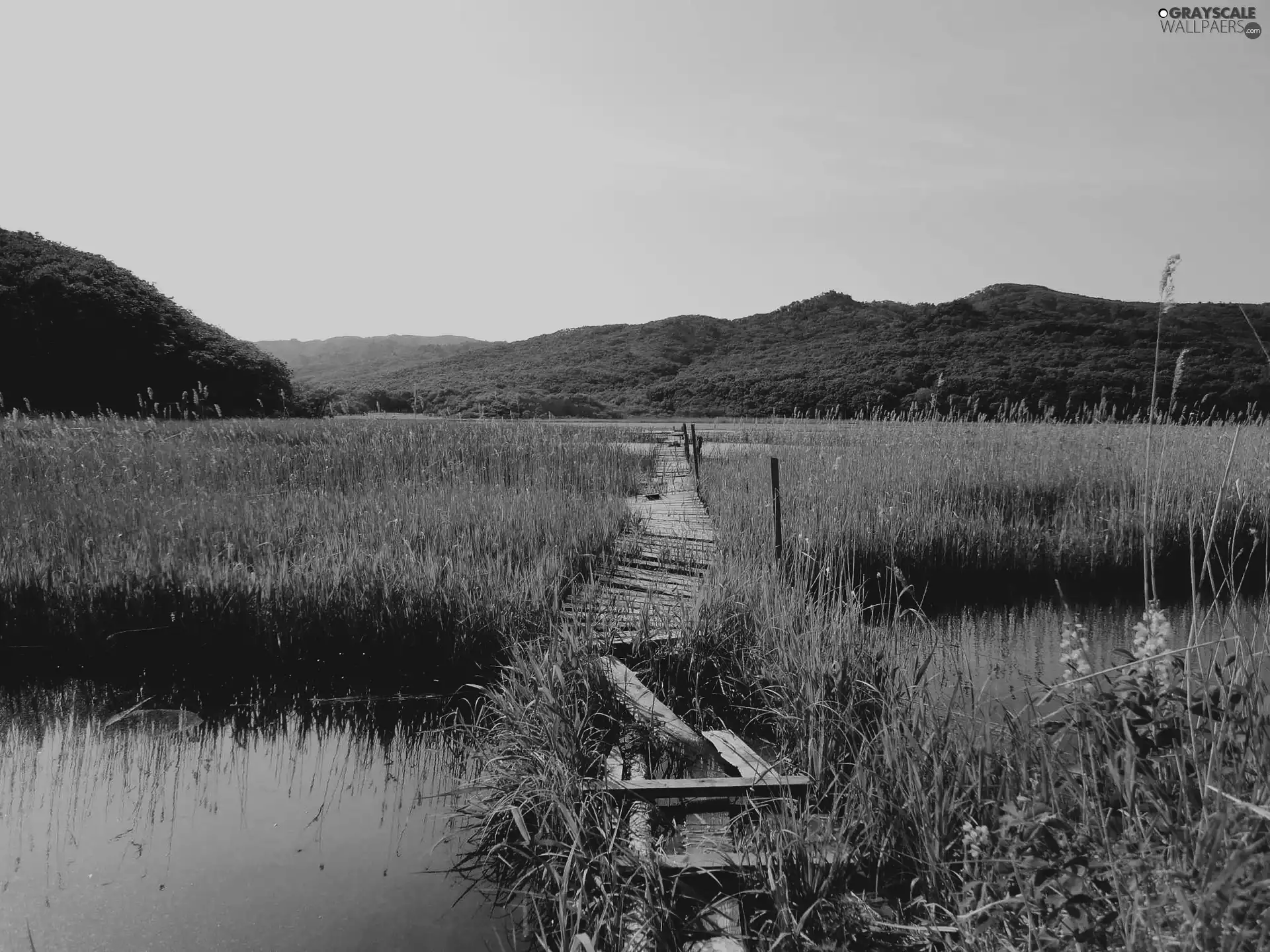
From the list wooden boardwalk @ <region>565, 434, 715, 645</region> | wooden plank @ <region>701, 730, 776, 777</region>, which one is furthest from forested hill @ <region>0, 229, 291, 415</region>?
wooden plank @ <region>701, 730, 776, 777</region>

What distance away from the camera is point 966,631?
6.07m

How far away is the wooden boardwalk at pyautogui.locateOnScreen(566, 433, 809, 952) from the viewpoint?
7.95ft

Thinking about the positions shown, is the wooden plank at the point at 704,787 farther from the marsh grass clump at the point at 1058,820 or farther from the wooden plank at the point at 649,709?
the wooden plank at the point at 649,709

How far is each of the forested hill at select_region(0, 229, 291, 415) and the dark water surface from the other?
15.7m

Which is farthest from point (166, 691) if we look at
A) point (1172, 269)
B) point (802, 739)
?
point (1172, 269)

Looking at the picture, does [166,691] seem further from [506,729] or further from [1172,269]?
[1172,269]

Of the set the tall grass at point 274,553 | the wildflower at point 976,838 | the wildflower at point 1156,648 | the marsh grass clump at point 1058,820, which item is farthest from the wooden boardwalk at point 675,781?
the wildflower at point 1156,648

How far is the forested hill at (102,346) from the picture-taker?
18.8 meters

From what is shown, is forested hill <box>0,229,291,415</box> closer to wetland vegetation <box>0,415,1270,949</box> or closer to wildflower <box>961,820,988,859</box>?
wetland vegetation <box>0,415,1270,949</box>

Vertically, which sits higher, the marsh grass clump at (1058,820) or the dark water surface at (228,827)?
the marsh grass clump at (1058,820)

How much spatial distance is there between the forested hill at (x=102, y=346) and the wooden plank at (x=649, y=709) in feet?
55.8

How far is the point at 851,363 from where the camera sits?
6088 centimetres

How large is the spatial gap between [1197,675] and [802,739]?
1.44 metres

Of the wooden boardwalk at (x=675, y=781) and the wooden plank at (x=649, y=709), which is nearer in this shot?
the wooden boardwalk at (x=675, y=781)
